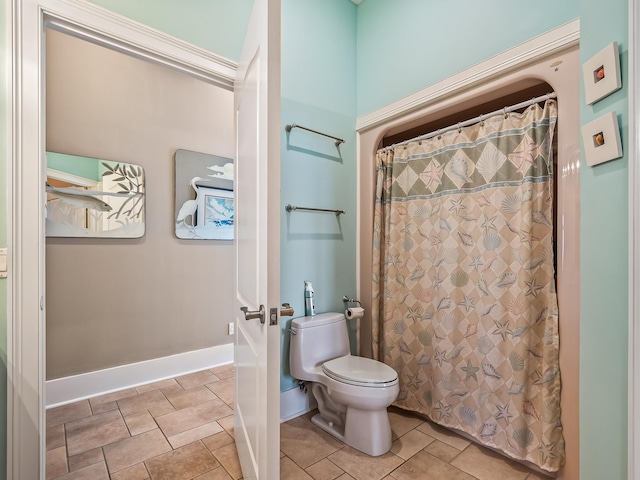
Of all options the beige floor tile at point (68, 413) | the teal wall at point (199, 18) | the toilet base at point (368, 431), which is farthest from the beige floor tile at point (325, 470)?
the teal wall at point (199, 18)

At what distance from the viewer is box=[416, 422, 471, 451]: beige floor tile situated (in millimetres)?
1772

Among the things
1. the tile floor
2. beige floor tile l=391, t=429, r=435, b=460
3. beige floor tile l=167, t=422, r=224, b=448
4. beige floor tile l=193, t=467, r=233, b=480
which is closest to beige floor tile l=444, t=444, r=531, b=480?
the tile floor

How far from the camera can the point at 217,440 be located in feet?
5.96

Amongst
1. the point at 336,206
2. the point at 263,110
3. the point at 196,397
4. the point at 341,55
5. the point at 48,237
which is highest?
the point at 341,55

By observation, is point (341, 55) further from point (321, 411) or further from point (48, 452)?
point (48, 452)

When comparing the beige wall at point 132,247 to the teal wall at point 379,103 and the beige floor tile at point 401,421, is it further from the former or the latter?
the beige floor tile at point 401,421

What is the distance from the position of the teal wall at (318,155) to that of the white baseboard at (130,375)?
4.01ft

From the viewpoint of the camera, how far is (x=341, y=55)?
7.73 feet

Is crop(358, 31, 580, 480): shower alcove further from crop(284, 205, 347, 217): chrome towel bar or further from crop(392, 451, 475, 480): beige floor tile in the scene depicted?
crop(284, 205, 347, 217): chrome towel bar

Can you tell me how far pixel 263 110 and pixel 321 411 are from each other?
6.09ft

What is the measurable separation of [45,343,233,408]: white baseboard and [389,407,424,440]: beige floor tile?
1703 millimetres

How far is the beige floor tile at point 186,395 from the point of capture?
7.41 ft

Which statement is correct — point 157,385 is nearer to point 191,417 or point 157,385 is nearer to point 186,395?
point 186,395

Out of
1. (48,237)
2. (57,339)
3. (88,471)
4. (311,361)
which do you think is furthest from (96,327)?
(311,361)
